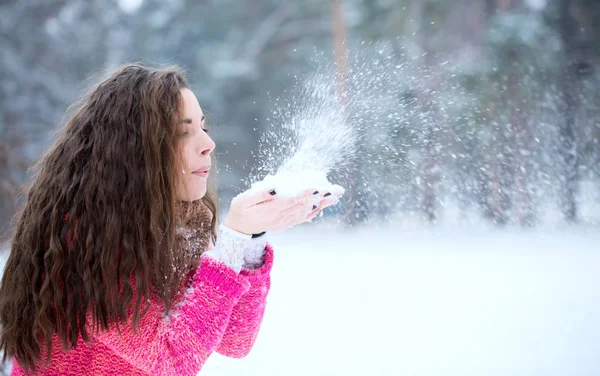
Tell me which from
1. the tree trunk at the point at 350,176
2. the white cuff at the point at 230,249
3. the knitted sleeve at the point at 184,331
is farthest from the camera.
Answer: the tree trunk at the point at 350,176

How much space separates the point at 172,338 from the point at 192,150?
49 cm

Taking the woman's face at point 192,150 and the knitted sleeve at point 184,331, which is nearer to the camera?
the knitted sleeve at point 184,331

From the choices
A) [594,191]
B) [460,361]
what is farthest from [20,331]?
[594,191]

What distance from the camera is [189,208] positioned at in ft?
5.33

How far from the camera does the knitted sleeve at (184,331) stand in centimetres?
125

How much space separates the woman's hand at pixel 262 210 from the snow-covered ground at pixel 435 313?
1.72 m

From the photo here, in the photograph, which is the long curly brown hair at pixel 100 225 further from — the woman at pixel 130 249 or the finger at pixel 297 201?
the finger at pixel 297 201

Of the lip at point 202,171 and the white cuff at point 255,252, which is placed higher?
the lip at point 202,171

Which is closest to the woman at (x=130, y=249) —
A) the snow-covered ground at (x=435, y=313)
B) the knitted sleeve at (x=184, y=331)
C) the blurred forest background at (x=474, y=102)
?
the knitted sleeve at (x=184, y=331)

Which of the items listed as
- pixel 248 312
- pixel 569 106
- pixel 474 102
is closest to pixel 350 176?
pixel 474 102

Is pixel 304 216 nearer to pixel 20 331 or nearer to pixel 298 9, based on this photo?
pixel 20 331

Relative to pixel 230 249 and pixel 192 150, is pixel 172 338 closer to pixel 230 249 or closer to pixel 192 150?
pixel 230 249

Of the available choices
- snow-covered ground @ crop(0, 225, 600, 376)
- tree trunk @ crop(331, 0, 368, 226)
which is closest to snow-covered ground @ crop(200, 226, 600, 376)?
snow-covered ground @ crop(0, 225, 600, 376)

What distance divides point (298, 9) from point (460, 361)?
26.7ft
